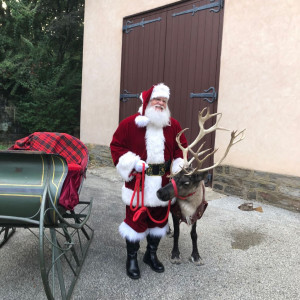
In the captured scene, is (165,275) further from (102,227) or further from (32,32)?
(32,32)

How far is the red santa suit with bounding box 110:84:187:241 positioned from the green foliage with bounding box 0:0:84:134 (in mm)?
8097

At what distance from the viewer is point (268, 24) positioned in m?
4.52

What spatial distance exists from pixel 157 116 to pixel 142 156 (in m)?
0.37

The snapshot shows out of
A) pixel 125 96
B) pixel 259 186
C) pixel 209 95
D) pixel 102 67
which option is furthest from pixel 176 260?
pixel 102 67

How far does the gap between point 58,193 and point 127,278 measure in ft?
3.24

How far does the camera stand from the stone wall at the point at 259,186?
4.38m

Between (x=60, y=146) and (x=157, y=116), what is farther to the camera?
(x=60, y=146)

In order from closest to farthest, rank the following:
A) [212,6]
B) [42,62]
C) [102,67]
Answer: [212,6]
[102,67]
[42,62]

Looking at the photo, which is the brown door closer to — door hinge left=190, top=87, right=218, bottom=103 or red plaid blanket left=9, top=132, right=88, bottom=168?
door hinge left=190, top=87, right=218, bottom=103

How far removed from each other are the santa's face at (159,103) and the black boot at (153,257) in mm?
1148

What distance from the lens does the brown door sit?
527 centimetres

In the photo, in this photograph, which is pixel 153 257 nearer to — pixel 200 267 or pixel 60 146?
pixel 200 267

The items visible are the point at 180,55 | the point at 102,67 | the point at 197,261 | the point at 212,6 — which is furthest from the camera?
the point at 102,67

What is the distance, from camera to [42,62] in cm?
1052
